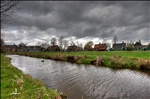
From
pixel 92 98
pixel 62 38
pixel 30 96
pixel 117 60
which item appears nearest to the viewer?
pixel 30 96

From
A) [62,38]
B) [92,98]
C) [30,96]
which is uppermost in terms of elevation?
[62,38]

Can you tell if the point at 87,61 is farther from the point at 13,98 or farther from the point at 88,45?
the point at 88,45

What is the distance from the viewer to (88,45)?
130 metres

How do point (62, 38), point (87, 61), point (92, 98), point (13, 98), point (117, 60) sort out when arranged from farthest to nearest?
point (62, 38) < point (87, 61) < point (117, 60) < point (92, 98) < point (13, 98)

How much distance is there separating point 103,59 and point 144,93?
22380 mm

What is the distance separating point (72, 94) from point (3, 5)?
29.9 ft

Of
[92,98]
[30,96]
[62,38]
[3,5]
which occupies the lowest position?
[92,98]

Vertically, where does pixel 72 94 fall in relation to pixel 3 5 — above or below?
below

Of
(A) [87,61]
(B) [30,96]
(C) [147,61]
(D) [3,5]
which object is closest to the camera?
(D) [3,5]

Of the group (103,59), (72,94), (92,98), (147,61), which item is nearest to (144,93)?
(92,98)

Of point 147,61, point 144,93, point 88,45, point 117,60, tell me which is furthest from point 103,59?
point 88,45

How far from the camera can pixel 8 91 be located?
10258mm

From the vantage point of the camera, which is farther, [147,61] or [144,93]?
[147,61]

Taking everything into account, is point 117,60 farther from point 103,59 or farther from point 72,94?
point 72,94
